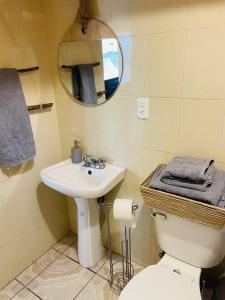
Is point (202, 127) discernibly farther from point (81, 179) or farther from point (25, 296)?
point (25, 296)

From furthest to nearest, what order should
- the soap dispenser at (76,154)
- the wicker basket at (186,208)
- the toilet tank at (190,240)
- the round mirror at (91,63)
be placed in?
the soap dispenser at (76,154) < the round mirror at (91,63) < the toilet tank at (190,240) < the wicker basket at (186,208)

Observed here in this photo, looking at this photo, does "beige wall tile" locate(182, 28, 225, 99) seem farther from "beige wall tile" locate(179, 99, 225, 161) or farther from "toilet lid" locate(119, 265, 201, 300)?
"toilet lid" locate(119, 265, 201, 300)

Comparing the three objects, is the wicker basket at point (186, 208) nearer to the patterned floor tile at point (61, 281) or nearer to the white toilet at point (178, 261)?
the white toilet at point (178, 261)

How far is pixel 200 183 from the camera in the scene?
1118 millimetres

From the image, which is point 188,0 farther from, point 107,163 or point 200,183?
point 107,163

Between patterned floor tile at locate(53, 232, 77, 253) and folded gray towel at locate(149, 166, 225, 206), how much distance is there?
1.26 m

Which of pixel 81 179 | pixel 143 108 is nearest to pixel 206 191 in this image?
pixel 143 108

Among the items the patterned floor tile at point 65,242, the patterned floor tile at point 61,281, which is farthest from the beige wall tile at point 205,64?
the patterned floor tile at point 65,242

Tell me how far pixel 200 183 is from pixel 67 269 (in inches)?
52.8

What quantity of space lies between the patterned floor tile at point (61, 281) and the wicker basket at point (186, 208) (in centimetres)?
97

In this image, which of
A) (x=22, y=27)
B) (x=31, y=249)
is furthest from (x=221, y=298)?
(x=22, y=27)

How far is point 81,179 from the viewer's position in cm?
173

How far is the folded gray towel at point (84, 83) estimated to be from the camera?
1.61 meters

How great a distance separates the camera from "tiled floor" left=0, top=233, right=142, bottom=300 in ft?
5.46
